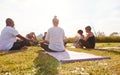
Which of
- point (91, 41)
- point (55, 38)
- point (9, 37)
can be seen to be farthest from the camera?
point (91, 41)

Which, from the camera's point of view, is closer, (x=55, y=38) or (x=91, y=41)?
(x=55, y=38)

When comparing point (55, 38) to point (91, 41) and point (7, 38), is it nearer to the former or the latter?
point (7, 38)

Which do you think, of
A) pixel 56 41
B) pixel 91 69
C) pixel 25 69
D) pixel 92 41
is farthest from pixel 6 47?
pixel 91 69

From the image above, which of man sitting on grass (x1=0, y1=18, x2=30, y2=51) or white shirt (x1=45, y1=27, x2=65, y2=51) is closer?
white shirt (x1=45, y1=27, x2=65, y2=51)

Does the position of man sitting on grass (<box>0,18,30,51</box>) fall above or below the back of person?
above

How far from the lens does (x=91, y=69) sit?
25.9ft

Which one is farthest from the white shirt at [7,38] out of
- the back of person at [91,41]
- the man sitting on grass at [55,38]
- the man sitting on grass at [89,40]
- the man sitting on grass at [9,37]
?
the back of person at [91,41]

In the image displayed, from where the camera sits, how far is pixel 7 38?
15016 millimetres

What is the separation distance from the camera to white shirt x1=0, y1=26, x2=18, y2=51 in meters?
15.0

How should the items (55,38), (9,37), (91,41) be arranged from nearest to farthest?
1. (55,38)
2. (9,37)
3. (91,41)

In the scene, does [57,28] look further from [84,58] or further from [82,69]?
[82,69]

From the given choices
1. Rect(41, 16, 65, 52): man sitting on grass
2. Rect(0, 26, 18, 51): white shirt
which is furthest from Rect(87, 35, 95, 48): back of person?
Rect(0, 26, 18, 51): white shirt

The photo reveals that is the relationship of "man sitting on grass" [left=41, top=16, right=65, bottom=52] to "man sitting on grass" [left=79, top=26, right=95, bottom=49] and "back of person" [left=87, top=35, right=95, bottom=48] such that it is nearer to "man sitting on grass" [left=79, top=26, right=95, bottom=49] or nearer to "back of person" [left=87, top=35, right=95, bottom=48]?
"man sitting on grass" [left=79, top=26, right=95, bottom=49]

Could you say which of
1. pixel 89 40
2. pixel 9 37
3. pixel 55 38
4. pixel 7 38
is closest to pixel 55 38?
pixel 55 38
